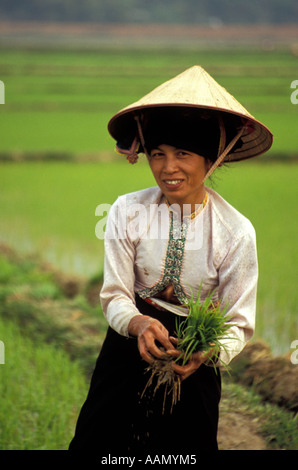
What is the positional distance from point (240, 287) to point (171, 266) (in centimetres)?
25

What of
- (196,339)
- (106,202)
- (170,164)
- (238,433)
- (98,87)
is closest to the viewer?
(196,339)

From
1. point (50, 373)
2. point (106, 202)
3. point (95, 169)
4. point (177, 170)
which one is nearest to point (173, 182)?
point (177, 170)

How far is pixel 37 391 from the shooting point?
292cm

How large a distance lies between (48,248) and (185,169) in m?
4.01

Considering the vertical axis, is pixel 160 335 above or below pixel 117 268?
below

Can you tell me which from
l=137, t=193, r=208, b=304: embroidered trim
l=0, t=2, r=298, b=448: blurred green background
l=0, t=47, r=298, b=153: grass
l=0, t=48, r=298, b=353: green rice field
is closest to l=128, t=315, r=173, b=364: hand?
l=137, t=193, r=208, b=304: embroidered trim

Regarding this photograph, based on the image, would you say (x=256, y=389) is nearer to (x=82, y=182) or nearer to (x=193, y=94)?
(x=193, y=94)

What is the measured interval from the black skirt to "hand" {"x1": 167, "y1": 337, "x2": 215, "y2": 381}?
12 centimetres

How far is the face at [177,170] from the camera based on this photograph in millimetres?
1874

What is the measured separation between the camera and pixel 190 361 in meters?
1.78

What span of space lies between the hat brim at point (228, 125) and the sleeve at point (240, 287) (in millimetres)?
354

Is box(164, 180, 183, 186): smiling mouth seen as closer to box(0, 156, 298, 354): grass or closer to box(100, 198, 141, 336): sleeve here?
box(100, 198, 141, 336): sleeve
